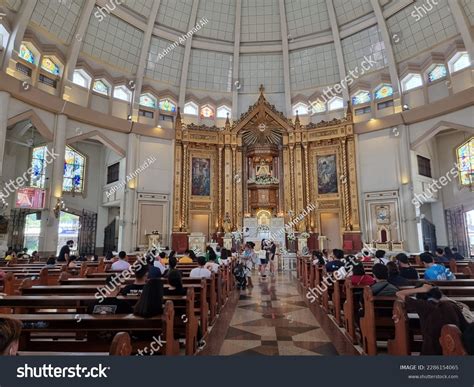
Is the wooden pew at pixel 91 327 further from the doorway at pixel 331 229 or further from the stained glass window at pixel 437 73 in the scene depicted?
the stained glass window at pixel 437 73

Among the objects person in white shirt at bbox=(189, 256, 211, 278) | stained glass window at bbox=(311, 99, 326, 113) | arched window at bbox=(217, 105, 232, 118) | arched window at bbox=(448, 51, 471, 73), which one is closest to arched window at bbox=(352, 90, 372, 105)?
stained glass window at bbox=(311, 99, 326, 113)

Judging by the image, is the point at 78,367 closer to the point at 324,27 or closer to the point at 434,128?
the point at 434,128

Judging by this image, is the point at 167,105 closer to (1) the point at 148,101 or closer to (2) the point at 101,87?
(1) the point at 148,101

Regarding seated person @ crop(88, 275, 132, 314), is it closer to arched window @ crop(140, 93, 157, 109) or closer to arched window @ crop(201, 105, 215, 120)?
arched window @ crop(140, 93, 157, 109)

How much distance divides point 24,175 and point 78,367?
18623 mm

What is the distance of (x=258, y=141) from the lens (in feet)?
67.8

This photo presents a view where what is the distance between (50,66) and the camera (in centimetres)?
1576

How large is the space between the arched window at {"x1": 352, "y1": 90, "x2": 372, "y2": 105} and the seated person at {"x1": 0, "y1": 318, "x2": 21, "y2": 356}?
68.7ft

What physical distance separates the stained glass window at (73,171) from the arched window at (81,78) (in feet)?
15.8

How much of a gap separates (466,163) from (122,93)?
21403 millimetres

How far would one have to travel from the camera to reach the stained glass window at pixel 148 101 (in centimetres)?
1964

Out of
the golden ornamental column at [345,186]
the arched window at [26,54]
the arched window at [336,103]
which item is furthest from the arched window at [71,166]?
the arched window at [336,103]

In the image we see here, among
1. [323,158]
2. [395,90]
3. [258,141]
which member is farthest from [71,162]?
[395,90]

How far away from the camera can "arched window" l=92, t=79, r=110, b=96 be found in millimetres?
17812
